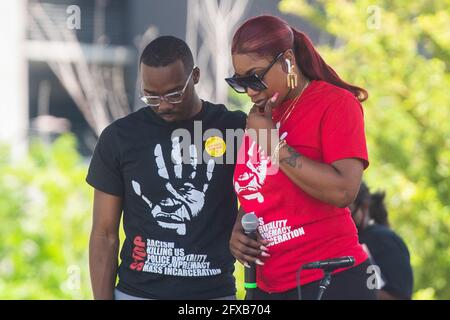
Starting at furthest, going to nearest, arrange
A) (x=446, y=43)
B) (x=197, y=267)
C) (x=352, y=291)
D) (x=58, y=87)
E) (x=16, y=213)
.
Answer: (x=58, y=87) → (x=16, y=213) → (x=446, y=43) → (x=197, y=267) → (x=352, y=291)

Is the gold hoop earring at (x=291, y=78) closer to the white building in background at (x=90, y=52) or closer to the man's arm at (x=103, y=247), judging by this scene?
the man's arm at (x=103, y=247)

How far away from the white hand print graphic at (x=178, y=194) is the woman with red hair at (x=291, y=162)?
29cm

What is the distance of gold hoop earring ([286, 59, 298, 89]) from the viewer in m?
3.04

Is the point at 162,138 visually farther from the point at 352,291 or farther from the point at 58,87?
the point at 58,87

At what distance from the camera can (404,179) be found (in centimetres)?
616

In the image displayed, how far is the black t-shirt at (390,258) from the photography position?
4.76 meters

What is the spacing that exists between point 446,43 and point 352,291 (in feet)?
10.9

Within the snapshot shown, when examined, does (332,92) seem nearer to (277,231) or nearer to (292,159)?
(292,159)

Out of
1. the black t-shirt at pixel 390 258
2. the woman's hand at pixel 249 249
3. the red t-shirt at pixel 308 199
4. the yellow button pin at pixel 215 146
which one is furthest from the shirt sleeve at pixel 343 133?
the black t-shirt at pixel 390 258

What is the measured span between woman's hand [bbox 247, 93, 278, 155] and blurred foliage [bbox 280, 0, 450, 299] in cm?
305

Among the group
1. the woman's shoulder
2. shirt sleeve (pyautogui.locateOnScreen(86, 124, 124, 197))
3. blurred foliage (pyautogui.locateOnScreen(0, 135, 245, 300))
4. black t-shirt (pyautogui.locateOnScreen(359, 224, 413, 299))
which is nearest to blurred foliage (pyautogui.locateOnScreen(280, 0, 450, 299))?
black t-shirt (pyautogui.locateOnScreen(359, 224, 413, 299))

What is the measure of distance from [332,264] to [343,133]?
0.40 meters

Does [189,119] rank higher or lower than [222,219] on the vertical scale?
higher
